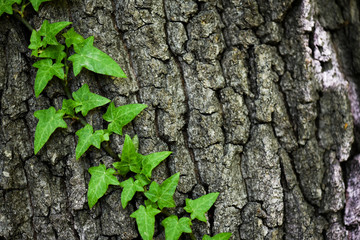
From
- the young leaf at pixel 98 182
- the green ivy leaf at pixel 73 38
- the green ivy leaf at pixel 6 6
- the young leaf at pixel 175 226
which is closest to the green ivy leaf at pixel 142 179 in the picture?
the young leaf at pixel 98 182

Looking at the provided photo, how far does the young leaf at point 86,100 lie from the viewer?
158 centimetres

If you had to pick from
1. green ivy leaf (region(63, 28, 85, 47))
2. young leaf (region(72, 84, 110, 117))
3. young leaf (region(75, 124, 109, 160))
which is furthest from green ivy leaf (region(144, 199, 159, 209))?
green ivy leaf (region(63, 28, 85, 47))

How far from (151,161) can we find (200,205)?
0.35 meters

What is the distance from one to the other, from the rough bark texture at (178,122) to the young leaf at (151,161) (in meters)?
0.06

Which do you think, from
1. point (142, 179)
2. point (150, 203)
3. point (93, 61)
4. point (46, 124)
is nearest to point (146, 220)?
point (150, 203)

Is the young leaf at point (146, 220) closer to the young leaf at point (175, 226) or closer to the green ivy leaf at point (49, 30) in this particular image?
the young leaf at point (175, 226)

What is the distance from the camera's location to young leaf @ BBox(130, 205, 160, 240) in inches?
58.8

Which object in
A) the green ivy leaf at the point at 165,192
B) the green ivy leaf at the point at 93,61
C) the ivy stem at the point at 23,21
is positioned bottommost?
the green ivy leaf at the point at 165,192

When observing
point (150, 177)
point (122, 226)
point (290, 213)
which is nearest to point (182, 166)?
point (150, 177)

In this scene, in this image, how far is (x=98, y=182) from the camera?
155 centimetres

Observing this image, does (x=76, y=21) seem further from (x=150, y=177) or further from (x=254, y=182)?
(x=254, y=182)

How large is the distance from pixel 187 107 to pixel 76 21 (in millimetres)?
773

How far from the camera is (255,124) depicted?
5.52 feet

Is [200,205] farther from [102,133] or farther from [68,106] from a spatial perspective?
[68,106]
